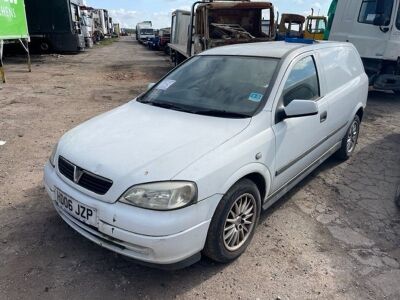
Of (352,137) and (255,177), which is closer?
(255,177)

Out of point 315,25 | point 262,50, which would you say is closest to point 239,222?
point 262,50

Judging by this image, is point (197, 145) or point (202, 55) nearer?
point (197, 145)

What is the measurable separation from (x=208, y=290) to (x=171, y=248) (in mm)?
533

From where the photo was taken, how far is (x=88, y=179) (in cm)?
260

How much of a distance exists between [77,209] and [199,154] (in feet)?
3.24

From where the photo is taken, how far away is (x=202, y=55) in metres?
4.08

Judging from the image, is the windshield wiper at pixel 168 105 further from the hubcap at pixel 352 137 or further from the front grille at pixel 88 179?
the hubcap at pixel 352 137

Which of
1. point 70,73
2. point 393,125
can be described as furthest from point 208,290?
point 70,73

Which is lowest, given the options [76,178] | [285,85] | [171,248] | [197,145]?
[171,248]

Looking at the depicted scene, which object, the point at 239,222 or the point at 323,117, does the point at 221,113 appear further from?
the point at 323,117

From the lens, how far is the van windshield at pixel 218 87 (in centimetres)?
321

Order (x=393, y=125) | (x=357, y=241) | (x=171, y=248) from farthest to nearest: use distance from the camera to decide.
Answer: (x=393, y=125)
(x=357, y=241)
(x=171, y=248)

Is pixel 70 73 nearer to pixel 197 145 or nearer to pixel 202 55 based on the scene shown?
pixel 202 55

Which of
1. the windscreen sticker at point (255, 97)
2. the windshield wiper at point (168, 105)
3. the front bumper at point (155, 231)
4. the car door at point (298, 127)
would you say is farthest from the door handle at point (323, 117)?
the front bumper at point (155, 231)
